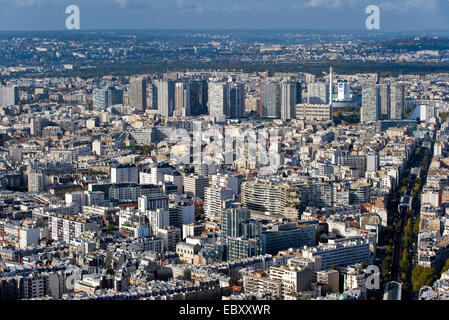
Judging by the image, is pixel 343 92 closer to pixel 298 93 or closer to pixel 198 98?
pixel 298 93

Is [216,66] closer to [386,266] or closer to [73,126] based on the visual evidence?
[73,126]

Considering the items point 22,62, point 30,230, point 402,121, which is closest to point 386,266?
point 30,230

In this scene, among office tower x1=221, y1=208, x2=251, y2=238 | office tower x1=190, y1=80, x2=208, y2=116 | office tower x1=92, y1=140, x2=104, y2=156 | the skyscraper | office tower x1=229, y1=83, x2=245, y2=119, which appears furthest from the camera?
office tower x1=190, y1=80, x2=208, y2=116

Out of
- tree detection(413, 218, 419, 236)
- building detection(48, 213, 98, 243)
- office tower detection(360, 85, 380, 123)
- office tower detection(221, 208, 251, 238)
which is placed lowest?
tree detection(413, 218, 419, 236)

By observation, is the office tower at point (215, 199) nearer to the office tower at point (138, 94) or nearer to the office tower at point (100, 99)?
the office tower at point (138, 94)

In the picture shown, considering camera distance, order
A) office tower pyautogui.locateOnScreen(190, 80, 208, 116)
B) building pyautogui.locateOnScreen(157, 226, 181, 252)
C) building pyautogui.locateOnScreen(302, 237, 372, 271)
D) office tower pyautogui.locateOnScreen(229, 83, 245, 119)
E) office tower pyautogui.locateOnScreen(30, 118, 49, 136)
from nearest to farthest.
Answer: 1. building pyautogui.locateOnScreen(302, 237, 372, 271)
2. building pyautogui.locateOnScreen(157, 226, 181, 252)
3. office tower pyautogui.locateOnScreen(30, 118, 49, 136)
4. office tower pyautogui.locateOnScreen(229, 83, 245, 119)
5. office tower pyautogui.locateOnScreen(190, 80, 208, 116)

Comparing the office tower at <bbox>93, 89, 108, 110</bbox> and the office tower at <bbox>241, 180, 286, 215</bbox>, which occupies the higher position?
the office tower at <bbox>93, 89, 108, 110</bbox>

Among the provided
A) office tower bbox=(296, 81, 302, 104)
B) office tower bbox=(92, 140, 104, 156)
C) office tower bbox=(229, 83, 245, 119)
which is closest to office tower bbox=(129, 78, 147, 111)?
office tower bbox=(229, 83, 245, 119)
